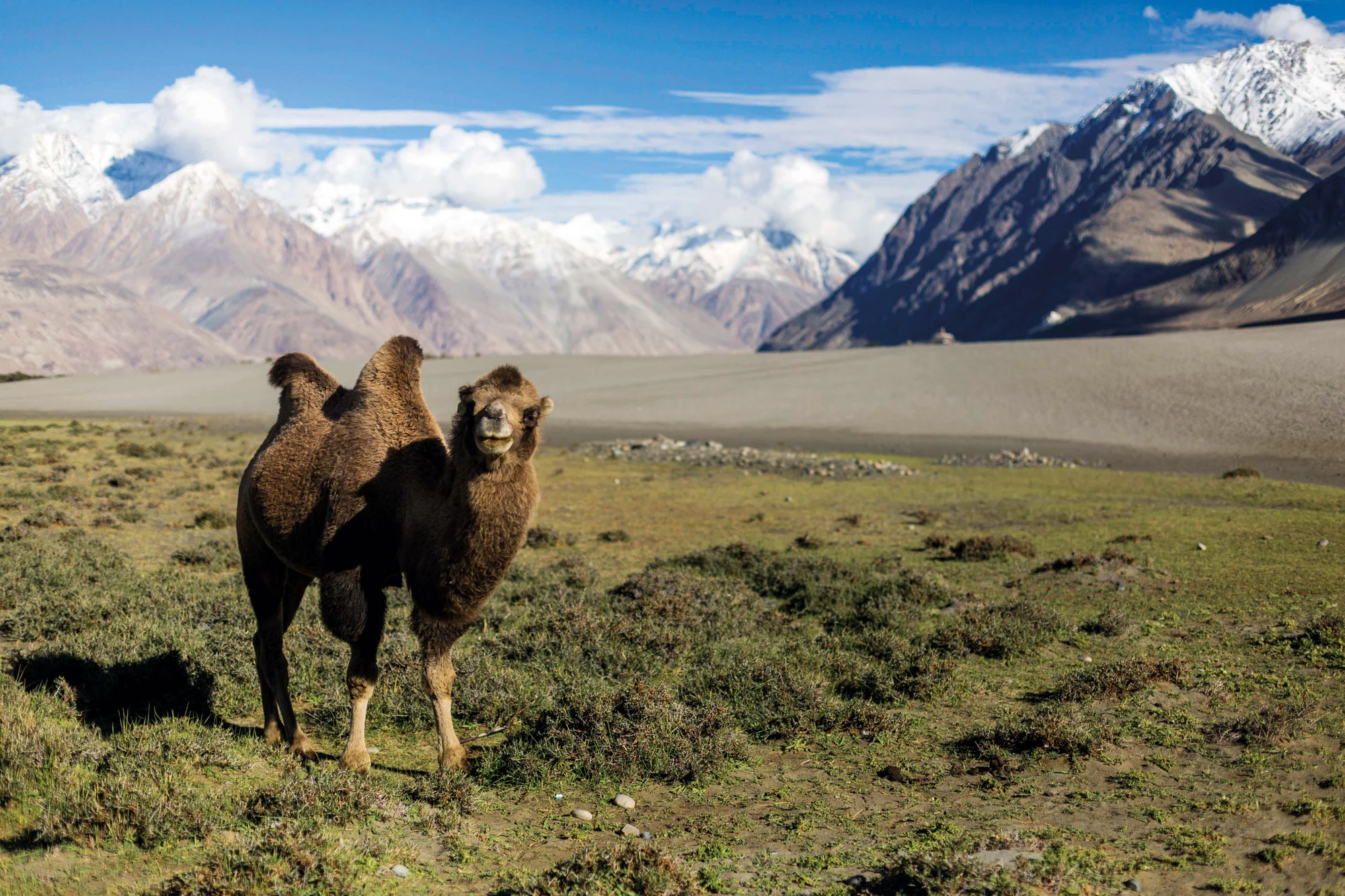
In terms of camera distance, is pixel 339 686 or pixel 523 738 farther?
pixel 339 686

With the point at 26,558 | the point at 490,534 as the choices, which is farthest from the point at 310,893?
the point at 26,558

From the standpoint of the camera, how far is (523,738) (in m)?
7.12

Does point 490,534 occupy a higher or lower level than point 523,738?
higher

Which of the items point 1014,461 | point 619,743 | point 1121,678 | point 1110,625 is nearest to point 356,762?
point 619,743

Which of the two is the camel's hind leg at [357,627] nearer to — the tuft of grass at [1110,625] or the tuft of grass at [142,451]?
the tuft of grass at [1110,625]

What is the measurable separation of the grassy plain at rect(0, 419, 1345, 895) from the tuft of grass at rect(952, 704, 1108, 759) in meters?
0.03

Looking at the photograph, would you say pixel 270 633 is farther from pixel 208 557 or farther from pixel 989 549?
pixel 989 549

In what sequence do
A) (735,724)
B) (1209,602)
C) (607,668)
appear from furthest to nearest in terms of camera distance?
(1209,602) < (607,668) < (735,724)

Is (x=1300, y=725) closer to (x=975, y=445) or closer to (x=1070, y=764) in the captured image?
(x=1070, y=764)

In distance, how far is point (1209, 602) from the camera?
11.2 m

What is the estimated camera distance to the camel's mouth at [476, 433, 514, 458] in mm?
5398

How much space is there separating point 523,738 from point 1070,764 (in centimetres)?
412

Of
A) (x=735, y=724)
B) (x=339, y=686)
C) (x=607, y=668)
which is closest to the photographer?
(x=735, y=724)

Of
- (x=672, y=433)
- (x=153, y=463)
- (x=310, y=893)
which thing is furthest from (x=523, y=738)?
(x=672, y=433)
